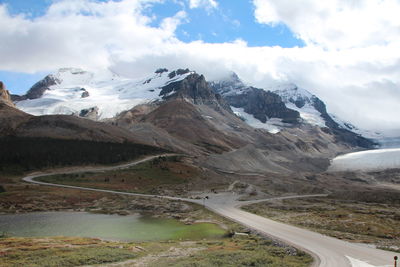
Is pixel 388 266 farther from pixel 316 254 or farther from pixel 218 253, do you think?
pixel 218 253

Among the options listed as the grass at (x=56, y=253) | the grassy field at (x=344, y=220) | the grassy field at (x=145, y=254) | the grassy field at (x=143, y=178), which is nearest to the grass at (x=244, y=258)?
the grassy field at (x=145, y=254)

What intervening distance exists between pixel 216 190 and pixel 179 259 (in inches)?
3513

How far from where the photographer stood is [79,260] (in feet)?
125

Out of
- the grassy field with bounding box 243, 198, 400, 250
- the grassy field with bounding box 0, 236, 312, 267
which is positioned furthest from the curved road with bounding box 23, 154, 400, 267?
the grassy field with bounding box 243, 198, 400, 250

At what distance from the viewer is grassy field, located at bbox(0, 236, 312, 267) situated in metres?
38.3

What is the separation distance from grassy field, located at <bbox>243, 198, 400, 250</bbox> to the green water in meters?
16.5

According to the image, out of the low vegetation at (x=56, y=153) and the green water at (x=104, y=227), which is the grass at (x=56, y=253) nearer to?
the green water at (x=104, y=227)

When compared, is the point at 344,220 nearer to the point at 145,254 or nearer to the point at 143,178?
the point at 145,254

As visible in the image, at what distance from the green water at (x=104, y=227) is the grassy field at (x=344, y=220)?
16474 mm

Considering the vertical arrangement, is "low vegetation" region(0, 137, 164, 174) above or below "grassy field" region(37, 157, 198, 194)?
above

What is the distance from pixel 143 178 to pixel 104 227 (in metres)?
73.4

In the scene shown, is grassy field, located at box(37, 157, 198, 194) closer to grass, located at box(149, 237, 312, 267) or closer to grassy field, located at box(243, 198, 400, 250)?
grassy field, located at box(243, 198, 400, 250)

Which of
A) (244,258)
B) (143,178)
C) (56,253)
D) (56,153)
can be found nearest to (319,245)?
(244,258)

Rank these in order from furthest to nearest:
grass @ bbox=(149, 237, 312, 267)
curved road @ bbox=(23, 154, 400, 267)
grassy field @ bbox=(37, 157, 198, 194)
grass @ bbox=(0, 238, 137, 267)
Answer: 1. grassy field @ bbox=(37, 157, 198, 194)
2. curved road @ bbox=(23, 154, 400, 267)
3. grass @ bbox=(149, 237, 312, 267)
4. grass @ bbox=(0, 238, 137, 267)
